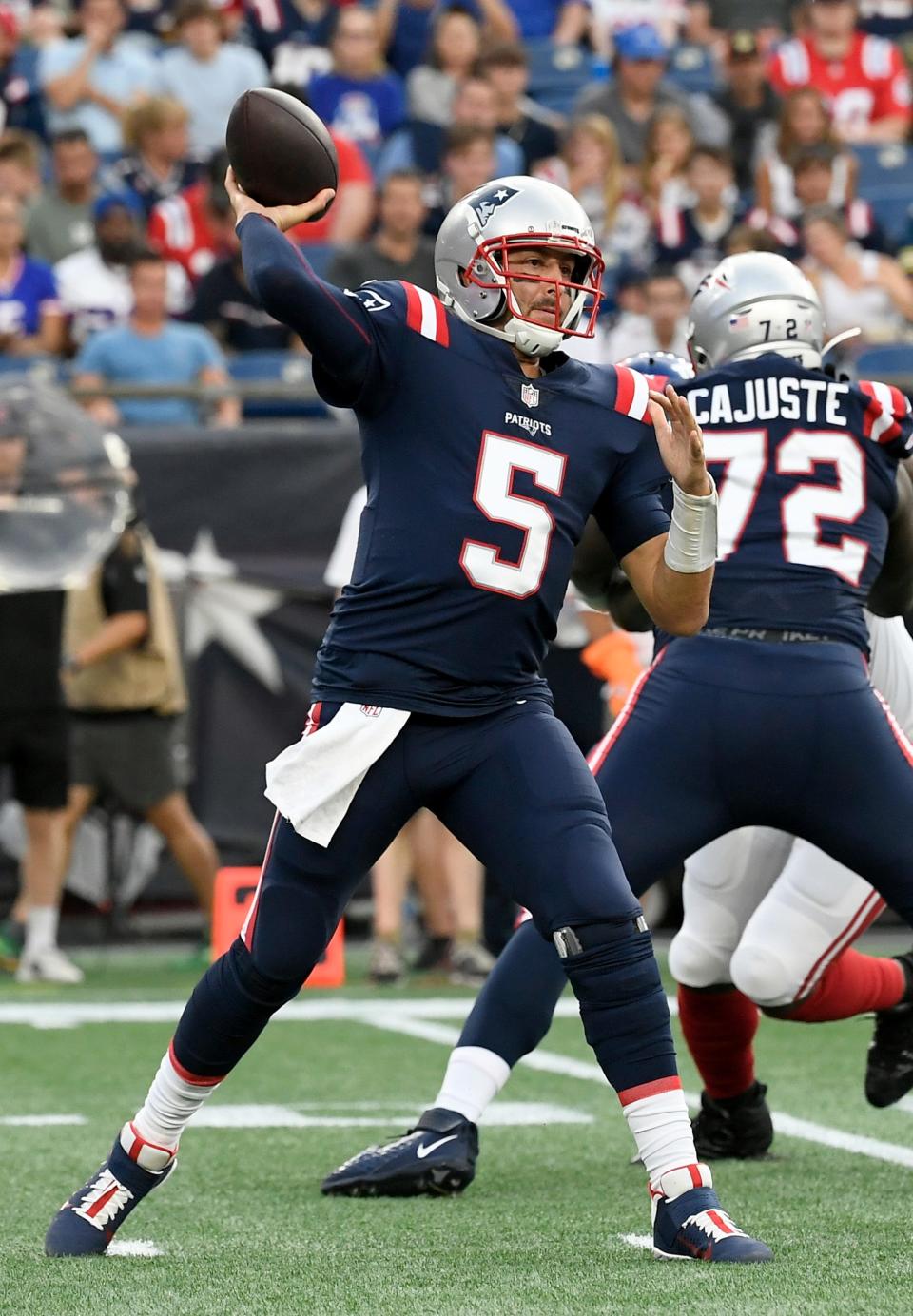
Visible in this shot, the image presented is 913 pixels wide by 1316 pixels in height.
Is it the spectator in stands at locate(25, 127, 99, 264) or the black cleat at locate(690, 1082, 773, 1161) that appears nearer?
the black cleat at locate(690, 1082, 773, 1161)

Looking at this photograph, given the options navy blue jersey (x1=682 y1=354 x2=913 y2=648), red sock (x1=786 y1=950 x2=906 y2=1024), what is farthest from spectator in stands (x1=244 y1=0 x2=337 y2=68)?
red sock (x1=786 y1=950 x2=906 y2=1024)

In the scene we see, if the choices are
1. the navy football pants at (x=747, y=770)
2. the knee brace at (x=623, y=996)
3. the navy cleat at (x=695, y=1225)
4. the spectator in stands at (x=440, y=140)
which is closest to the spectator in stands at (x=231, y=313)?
the spectator in stands at (x=440, y=140)

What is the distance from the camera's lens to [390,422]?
3.62m

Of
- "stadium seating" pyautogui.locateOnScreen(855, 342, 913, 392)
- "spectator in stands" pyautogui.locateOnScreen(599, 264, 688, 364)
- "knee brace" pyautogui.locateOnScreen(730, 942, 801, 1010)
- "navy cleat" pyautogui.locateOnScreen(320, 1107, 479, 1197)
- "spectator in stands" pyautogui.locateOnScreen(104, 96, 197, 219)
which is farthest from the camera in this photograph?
"spectator in stands" pyautogui.locateOnScreen(104, 96, 197, 219)

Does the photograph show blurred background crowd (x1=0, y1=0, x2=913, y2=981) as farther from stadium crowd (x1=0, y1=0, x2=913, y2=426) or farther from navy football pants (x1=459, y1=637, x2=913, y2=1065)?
navy football pants (x1=459, y1=637, x2=913, y2=1065)

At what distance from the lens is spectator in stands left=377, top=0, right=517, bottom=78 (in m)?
12.5

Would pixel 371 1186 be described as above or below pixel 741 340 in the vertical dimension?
below

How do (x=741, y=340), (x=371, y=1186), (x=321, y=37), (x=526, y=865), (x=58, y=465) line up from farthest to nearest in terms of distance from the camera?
(x=321, y=37), (x=58, y=465), (x=741, y=340), (x=371, y=1186), (x=526, y=865)

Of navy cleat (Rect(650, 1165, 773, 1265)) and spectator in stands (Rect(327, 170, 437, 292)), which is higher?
spectator in stands (Rect(327, 170, 437, 292))

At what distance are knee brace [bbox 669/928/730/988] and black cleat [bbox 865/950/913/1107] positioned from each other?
1.14 ft

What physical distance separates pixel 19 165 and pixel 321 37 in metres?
2.49

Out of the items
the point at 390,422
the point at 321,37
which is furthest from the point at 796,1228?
the point at 321,37

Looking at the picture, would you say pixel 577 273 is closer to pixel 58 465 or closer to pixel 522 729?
pixel 522 729

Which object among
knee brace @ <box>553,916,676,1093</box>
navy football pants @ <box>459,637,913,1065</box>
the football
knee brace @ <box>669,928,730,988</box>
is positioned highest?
the football
